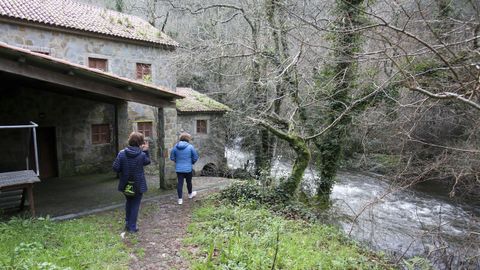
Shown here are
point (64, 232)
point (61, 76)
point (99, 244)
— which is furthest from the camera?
point (61, 76)

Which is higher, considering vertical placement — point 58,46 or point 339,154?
point 58,46

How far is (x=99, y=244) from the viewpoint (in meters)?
5.14

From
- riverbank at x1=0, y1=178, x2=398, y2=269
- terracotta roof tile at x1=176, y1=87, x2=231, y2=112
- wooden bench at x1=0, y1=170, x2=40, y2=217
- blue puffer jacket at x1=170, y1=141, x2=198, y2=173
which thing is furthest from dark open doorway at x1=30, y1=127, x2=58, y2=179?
terracotta roof tile at x1=176, y1=87, x2=231, y2=112

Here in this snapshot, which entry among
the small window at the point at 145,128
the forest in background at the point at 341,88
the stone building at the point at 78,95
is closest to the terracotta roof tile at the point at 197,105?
the small window at the point at 145,128

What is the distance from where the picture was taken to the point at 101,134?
43.7ft

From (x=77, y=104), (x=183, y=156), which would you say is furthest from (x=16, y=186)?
(x=77, y=104)

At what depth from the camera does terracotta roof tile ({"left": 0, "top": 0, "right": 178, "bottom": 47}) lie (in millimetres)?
11734

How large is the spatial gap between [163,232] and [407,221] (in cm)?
802

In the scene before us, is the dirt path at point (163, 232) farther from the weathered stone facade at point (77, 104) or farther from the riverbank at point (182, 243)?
the weathered stone facade at point (77, 104)

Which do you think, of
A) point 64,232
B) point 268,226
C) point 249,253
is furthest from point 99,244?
point 268,226

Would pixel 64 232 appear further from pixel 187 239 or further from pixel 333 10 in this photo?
pixel 333 10

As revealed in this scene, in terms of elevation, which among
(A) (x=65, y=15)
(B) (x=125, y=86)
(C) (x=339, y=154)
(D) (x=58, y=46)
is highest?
(A) (x=65, y=15)

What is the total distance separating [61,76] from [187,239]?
Result: 397cm

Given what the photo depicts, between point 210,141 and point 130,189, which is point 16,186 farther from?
point 210,141
